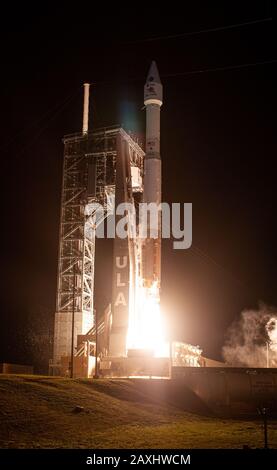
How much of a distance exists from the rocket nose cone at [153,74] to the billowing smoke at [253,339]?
133ft

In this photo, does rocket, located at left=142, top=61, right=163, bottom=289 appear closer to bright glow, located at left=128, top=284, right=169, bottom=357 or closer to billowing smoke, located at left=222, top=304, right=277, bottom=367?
bright glow, located at left=128, top=284, right=169, bottom=357

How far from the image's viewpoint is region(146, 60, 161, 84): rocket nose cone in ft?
191

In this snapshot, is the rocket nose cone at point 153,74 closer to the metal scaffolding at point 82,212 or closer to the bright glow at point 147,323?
the metal scaffolding at point 82,212

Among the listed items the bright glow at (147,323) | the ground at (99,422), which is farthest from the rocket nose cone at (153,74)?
the ground at (99,422)

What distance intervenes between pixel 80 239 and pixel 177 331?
4168 cm

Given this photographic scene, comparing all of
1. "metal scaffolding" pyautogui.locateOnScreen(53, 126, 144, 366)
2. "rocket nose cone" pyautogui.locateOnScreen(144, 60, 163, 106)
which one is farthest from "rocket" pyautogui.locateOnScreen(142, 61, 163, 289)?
"metal scaffolding" pyautogui.locateOnScreen(53, 126, 144, 366)

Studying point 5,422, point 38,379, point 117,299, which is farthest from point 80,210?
point 5,422

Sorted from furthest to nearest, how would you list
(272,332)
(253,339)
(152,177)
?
(253,339) → (272,332) → (152,177)

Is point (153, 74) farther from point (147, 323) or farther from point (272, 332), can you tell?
point (272, 332)

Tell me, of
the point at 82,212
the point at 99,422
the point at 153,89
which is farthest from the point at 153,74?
the point at 99,422

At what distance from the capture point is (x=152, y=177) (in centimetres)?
5531

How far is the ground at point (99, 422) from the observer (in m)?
23.4

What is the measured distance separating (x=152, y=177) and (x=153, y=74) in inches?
432
